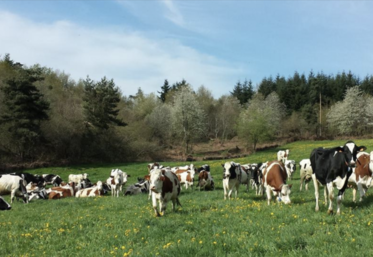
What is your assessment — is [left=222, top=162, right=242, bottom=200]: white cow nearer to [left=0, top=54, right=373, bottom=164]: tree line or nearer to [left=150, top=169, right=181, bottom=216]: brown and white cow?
[left=150, top=169, right=181, bottom=216]: brown and white cow

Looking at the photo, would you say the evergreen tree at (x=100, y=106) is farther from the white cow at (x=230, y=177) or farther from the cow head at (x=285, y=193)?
the cow head at (x=285, y=193)

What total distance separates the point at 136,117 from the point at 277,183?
6649cm

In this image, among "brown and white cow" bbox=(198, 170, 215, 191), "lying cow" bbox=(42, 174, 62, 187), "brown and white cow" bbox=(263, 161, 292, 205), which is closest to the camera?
"brown and white cow" bbox=(263, 161, 292, 205)

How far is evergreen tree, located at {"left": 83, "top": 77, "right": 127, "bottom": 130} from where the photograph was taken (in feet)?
175

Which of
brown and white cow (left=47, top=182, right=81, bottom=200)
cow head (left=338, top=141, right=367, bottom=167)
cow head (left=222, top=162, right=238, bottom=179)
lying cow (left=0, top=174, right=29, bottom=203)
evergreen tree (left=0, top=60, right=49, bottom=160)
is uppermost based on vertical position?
evergreen tree (left=0, top=60, right=49, bottom=160)

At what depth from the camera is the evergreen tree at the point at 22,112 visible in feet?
140

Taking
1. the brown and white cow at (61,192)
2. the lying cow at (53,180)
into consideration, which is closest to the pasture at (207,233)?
the brown and white cow at (61,192)

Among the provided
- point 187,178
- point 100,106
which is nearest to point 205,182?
point 187,178

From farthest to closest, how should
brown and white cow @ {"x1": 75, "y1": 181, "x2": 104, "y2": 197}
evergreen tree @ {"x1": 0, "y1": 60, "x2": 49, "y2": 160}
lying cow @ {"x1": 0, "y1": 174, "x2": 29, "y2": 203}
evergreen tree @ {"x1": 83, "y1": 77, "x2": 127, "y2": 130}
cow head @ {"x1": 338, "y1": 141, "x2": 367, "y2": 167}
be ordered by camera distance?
evergreen tree @ {"x1": 83, "y1": 77, "x2": 127, "y2": 130}, evergreen tree @ {"x1": 0, "y1": 60, "x2": 49, "y2": 160}, brown and white cow @ {"x1": 75, "y1": 181, "x2": 104, "y2": 197}, lying cow @ {"x1": 0, "y1": 174, "x2": 29, "y2": 203}, cow head @ {"x1": 338, "y1": 141, "x2": 367, "y2": 167}

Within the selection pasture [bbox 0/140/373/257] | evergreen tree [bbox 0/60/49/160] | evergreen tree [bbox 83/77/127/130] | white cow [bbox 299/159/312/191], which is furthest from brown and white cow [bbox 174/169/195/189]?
evergreen tree [bbox 83/77/127/130]

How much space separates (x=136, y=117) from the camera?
77812 millimetres

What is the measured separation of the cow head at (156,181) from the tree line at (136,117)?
3579 centimetres

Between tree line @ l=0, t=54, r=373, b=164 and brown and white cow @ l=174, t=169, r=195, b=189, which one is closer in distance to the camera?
brown and white cow @ l=174, t=169, r=195, b=189

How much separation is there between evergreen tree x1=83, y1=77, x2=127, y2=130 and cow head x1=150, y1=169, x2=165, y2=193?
140ft
